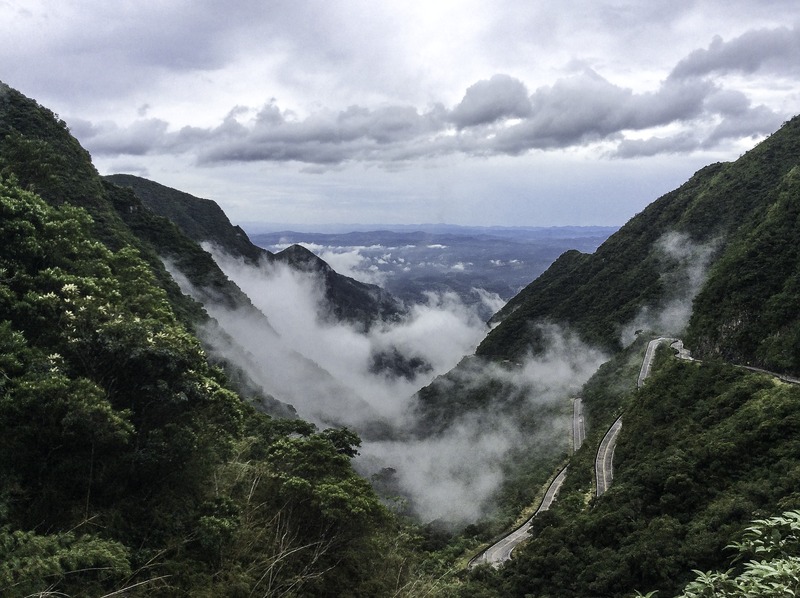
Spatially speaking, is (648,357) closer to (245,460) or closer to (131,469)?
(245,460)

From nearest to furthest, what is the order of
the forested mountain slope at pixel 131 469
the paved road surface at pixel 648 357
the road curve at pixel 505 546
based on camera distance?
the forested mountain slope at pixel 131 469 → the road curve at pixel 505 546 → the paved road surface at pixel 648 357

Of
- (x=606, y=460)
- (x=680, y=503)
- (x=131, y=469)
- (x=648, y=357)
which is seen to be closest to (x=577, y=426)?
(x=648, y=357)

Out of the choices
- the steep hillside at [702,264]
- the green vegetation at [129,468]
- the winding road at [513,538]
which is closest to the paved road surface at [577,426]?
the winding road at [513,538]

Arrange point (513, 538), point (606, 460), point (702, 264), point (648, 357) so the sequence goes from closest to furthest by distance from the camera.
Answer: point (513, 538)
point (606, 460)
point (648, 357)
point (702, 264)

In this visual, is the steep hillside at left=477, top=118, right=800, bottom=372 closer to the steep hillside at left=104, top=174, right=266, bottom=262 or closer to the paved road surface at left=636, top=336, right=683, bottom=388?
the paved road surface at left=636, top=336, right=683, bottom=388

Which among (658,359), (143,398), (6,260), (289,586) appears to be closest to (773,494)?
(289,586)

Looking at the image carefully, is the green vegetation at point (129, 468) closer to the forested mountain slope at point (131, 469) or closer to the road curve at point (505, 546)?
the forested mountain slope at point (131, 469)

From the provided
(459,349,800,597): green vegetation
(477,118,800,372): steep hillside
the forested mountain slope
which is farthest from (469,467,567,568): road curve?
the forested mountain slope
